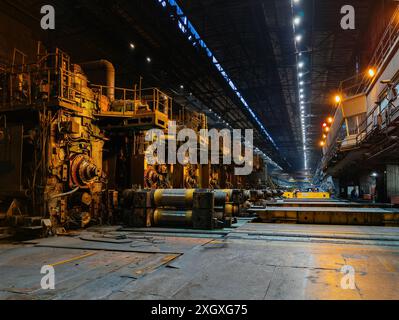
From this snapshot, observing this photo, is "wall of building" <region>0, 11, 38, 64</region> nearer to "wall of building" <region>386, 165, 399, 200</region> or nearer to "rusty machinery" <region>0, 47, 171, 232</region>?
"rusty machinery" <region>0, 47, 171, 232</region>

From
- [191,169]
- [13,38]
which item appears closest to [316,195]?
[191,169]

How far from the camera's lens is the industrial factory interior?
3887 mm

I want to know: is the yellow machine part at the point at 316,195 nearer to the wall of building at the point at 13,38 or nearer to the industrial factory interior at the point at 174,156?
the industrial factory interior at the point at 174,156

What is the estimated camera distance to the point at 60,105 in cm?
814

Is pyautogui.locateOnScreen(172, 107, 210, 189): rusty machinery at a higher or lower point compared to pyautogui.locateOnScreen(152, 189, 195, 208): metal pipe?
higher

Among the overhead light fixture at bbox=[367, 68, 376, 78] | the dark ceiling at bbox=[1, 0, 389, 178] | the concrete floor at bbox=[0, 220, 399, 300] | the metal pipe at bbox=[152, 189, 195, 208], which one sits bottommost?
the concrete floor at bbox=[0, 220, 399, 300]

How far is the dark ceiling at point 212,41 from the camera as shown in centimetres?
1190

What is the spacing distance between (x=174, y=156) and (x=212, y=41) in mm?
6102

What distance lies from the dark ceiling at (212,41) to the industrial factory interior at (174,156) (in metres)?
0.08

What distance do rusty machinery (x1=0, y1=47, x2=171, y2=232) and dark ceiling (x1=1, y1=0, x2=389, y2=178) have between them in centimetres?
388

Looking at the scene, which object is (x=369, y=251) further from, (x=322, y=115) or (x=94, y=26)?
(x=322, y=115)

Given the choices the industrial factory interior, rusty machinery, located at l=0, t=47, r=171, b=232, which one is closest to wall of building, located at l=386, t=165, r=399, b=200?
the industrial factory interior
